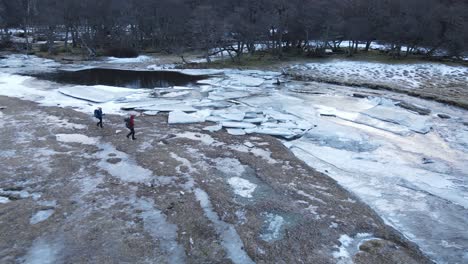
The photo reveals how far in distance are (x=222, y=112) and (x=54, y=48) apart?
140ft

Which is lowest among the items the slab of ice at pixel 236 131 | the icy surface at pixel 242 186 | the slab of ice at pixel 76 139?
the icy surface at pixel 242 186

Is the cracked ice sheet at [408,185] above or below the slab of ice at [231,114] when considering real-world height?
below

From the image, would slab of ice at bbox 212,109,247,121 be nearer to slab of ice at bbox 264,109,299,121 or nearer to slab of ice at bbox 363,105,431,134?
slab of ice at bbox 264,109,299,121

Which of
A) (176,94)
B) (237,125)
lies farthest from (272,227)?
(176,94)

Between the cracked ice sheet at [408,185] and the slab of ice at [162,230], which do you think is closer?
the slab of ice at [162,230]

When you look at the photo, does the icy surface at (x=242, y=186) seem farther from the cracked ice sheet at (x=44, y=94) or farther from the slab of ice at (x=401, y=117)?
the cracked ice sheet at (x=44, y=94)

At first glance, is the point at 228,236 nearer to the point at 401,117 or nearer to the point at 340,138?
the point at 340,138

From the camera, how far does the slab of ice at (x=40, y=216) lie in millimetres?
9914

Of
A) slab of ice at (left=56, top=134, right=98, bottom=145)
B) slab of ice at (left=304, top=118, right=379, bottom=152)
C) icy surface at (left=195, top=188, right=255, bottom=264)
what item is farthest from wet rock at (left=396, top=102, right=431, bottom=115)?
slab of ice at (left=56, top=134, right=98, bottom=145)

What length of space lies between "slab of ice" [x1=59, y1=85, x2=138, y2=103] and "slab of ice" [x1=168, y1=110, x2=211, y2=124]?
6277mm

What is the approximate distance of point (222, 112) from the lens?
21547 millimetres

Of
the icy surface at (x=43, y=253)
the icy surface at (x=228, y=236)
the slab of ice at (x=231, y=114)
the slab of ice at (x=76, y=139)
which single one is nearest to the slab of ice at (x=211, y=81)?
the slab of ice at (x=231, y=114)

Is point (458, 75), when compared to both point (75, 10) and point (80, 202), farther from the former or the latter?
point (75, 10)

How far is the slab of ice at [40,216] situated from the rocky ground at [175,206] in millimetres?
28
